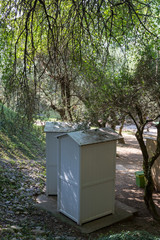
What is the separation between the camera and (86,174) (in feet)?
20.1

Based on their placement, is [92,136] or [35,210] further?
[35,210]

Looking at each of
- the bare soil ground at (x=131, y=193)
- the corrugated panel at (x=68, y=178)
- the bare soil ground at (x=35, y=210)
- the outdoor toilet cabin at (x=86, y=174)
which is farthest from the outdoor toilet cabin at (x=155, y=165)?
the corrugated panel at (x=68, y=178)

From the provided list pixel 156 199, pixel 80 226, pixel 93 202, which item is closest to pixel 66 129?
pixel 93 202

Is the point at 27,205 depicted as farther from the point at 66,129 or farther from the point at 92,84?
the point at 92,84

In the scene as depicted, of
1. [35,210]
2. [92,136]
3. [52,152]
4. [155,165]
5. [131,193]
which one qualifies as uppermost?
[92,136]

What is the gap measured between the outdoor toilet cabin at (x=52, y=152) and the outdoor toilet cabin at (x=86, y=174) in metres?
0.97

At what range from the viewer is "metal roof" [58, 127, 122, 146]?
602 centimetres

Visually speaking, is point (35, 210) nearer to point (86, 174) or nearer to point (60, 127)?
point (86, 174)

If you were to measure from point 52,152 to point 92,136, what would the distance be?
6.22 ft

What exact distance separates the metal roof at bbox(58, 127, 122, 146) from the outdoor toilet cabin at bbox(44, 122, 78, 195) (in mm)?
1171

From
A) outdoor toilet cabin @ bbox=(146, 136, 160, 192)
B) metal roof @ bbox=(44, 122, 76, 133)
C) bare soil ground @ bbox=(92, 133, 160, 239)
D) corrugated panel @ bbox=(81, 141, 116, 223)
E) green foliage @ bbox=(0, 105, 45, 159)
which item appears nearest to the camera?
corrugated panel @ bbox=(81, 141, 116, 223)

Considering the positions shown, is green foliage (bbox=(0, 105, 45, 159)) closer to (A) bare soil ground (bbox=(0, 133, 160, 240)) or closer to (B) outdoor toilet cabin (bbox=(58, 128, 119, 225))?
(A) bare soil ground (bbox=(0, 133, 160, 240))

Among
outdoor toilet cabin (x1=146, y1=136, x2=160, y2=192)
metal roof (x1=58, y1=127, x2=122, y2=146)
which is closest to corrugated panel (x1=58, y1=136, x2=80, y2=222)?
metal roof (x1=58, y1=127, x2=122, y2=146)

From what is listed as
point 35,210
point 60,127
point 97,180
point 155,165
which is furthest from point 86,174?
point 155,165
